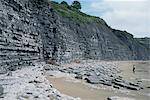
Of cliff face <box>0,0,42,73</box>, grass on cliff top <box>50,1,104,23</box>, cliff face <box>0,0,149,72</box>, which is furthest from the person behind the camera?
grass on cliff top <box>50,1,104,23</box>

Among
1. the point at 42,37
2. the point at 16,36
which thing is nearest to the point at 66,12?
the point at 42,37

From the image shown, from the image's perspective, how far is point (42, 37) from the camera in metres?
37.9

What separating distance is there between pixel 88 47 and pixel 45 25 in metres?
28.2

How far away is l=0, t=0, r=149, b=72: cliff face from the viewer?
20902 mm

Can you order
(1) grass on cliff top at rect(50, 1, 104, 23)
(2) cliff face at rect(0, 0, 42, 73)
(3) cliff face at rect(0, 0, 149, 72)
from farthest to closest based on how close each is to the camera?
(1) grass on cliff top at rect(50, 1, 104, 23)
(3) cliff face at rect(0, 0, 149, 72)
(2) cliff face at rect(0, 0, 42, 73)

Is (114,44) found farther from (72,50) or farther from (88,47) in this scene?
(72,50)

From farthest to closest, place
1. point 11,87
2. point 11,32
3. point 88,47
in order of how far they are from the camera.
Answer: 1. point 88,47
2. point 11,32
3. point 11,87

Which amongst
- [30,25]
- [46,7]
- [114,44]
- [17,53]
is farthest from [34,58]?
[114,44]

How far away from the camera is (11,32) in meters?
21.5

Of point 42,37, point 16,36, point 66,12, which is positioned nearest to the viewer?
point 16,36

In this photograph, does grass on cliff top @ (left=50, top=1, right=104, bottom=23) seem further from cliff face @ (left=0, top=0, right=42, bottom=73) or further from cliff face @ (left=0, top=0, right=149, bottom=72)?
cliff face @ (left=0, top=0, right=42, bottom=73)

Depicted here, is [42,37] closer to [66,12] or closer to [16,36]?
[16,36]

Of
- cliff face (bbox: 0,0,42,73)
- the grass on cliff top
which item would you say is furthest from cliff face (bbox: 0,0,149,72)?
the grass on cliff top

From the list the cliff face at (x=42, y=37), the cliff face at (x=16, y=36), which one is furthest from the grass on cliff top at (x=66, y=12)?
the cliff face at (x=16, y=36)
